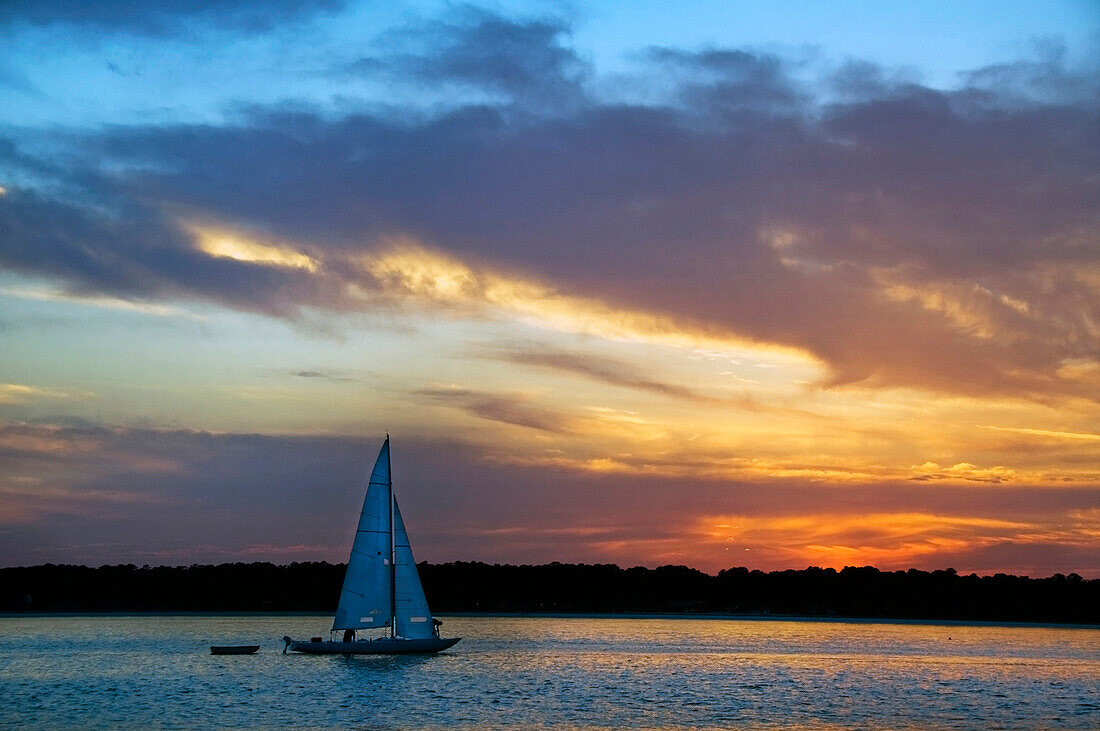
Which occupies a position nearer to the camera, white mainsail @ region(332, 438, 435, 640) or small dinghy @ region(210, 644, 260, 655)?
white mainsail @ region(332, 438, 435, 640)

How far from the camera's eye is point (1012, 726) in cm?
6131

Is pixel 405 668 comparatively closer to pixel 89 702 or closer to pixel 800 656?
pixel 89 702

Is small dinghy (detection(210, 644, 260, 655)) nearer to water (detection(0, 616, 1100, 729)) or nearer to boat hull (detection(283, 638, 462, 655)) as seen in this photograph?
water (detection(0, 616, 1100, 729))

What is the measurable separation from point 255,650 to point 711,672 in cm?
4383

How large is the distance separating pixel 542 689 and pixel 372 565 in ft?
52.0

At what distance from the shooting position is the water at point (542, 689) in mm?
61375

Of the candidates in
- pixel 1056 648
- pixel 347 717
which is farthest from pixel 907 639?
pixel 347 717

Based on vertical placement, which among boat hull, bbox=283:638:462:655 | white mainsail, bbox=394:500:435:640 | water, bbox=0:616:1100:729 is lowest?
water, bbox=0:616:1100:729

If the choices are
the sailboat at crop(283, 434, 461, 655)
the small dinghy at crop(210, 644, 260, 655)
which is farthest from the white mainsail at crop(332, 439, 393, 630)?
the small dinghy at crop(210, 644, 260, 655)

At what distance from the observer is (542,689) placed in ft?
259

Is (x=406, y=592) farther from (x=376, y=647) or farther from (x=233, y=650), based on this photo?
(x=233, y=650)

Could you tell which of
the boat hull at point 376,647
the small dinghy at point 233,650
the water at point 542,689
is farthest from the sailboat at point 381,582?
the small dinghy at point 233,650

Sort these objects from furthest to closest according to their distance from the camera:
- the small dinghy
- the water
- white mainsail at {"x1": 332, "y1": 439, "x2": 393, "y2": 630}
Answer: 1. the small dinghy
2. white mainsail at {"x1": 332, "y1": 439, "x2": 393, "y2": 630}
3. the water

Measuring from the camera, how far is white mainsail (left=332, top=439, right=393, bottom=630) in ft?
273
